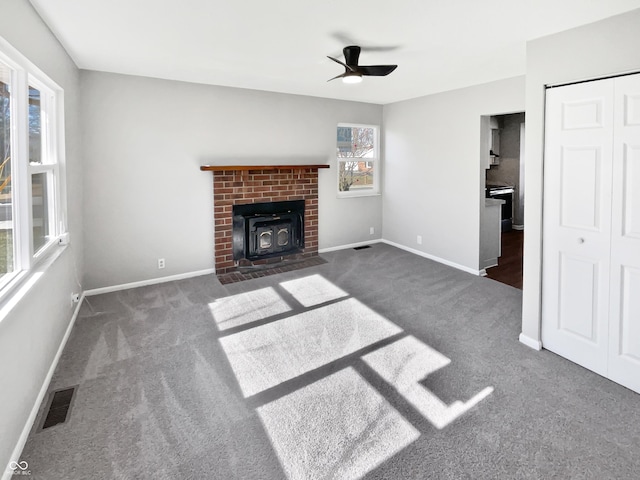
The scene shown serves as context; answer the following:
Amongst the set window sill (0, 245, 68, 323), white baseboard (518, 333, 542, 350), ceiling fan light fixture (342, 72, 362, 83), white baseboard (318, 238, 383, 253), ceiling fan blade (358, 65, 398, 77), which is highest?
ceiling fan blade (358, 65, 398, 77)

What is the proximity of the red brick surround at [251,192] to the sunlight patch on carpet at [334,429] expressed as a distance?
9.16 ft

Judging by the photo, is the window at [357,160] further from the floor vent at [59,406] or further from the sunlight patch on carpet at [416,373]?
the floor vent at [59,406]

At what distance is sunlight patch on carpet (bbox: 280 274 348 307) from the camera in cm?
384

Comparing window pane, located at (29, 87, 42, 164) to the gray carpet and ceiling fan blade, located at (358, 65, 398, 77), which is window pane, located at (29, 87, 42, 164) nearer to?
the gray carpet

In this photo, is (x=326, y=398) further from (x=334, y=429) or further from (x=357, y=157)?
(x=357, y=157)

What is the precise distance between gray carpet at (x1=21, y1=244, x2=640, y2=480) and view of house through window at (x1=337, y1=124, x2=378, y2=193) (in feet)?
8.95

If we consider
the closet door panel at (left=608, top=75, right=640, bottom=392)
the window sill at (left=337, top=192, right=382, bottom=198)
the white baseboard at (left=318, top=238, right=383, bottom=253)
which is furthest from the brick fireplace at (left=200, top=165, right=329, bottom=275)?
the closet door panel at (left=608, top=75, right=640, bottom=392)

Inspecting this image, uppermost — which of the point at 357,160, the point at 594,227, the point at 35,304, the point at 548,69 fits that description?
the point at 548,69

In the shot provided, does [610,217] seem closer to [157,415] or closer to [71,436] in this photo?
[157,415]

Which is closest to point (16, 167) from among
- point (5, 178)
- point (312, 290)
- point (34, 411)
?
point (5, 178)

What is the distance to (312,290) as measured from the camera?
4102 mm

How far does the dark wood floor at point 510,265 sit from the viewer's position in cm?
439

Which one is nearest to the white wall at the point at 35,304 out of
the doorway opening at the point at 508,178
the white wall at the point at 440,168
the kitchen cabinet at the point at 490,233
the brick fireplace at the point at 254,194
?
the brick fireplace at the point at 254,194

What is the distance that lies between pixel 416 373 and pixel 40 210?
3058 mm
